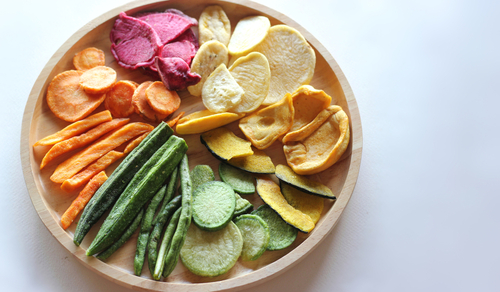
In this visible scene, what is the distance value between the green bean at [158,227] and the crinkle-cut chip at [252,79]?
0.89 metres

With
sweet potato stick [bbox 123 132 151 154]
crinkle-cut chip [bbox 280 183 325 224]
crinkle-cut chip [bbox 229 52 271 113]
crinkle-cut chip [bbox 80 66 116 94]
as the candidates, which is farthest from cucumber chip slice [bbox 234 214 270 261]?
crinkle-cut chip [bbox 80 66 116 94]

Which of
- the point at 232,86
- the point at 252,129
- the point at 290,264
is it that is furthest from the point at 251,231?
the point at 232,86

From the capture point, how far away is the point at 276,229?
2828mm

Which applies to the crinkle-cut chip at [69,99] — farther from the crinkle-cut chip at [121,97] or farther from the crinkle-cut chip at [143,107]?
the crinkle-cut chip at [143,107]

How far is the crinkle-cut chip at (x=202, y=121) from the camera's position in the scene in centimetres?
286

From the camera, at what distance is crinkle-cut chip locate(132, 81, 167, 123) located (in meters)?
2.95

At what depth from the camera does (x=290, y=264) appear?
2676 millimetres

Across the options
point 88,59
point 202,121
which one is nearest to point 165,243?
point 202,121

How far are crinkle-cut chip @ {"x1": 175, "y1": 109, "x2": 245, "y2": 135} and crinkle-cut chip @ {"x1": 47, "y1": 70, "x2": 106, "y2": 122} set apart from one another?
717mm

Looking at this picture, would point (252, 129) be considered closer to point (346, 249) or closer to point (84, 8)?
point (346, 249)

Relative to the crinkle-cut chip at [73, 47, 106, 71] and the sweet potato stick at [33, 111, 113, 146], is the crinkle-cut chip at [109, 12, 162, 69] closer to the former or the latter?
the crinkle-cut chip at [73, 47, 106, 71]

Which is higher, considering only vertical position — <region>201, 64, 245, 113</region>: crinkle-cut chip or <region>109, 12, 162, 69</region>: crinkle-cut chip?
<region>109, 12, 162, 69</region>: crinkle-cut chip

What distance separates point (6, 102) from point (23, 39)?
66 centimetres

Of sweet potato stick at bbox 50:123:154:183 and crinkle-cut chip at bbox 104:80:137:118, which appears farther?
crinkle-cut chip at bbox 104:80:137:118
